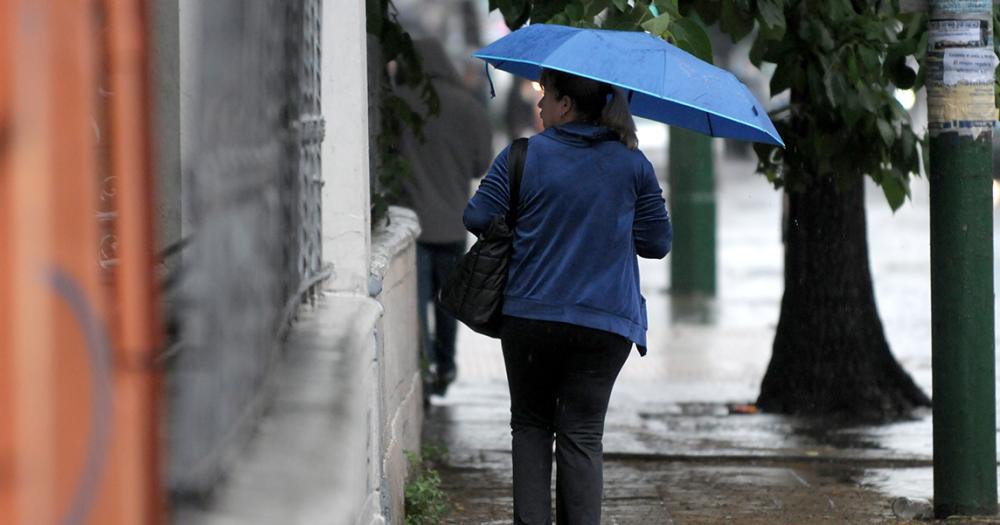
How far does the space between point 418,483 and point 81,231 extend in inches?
165

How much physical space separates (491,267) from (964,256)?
6.78 feet

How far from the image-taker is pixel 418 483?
624 cm

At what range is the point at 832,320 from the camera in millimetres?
8664

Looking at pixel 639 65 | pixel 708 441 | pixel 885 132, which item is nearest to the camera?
pixel 639 65

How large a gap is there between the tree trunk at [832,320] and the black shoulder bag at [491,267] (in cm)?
392

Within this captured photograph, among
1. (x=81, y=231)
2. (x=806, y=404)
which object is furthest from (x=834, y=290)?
(x=81, y=231)

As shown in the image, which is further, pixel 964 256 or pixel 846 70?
pixel 846 70

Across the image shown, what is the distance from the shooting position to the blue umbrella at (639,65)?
4695mm

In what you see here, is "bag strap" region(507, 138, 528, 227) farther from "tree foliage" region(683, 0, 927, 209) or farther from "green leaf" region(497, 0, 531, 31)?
"tree foliage" region(683, 0, 927, 209)

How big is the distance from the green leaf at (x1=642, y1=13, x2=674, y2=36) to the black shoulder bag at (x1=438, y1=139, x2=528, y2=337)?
0.52 meters

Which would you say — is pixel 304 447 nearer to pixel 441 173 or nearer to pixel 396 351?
pixel 396 351

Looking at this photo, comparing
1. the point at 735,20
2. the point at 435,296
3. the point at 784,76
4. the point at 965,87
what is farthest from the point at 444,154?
the point at 965,87

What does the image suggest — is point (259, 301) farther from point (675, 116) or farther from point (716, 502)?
Result: point (716, 502)

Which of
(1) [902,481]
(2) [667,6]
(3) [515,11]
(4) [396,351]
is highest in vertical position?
(3) [515,11]
